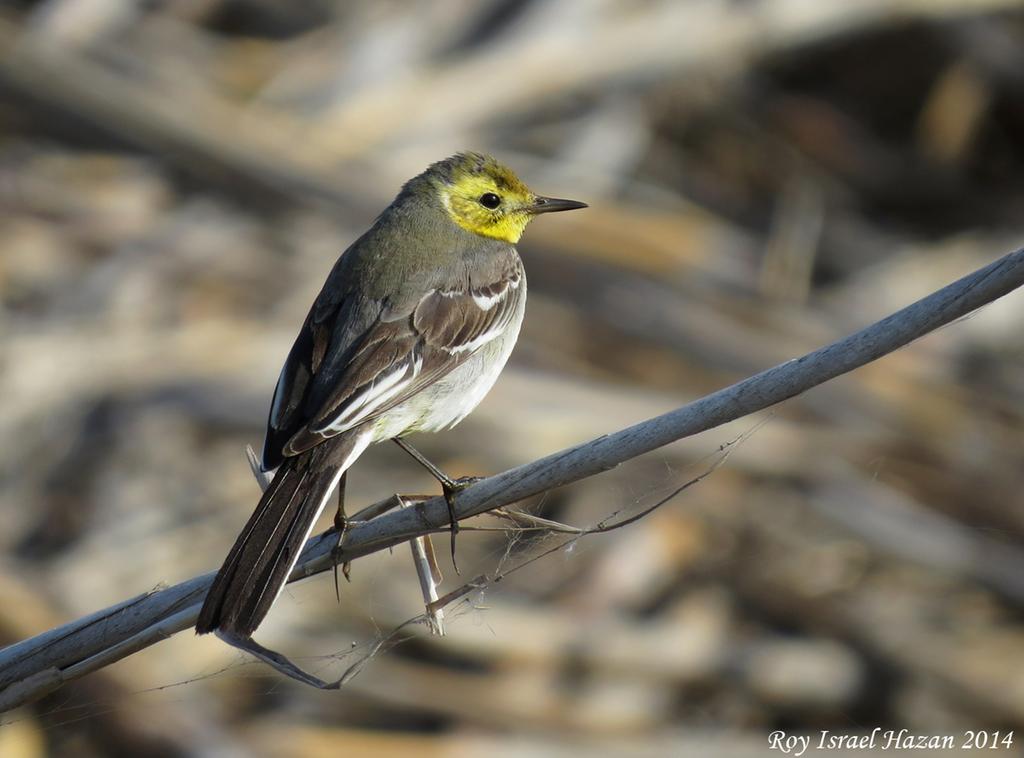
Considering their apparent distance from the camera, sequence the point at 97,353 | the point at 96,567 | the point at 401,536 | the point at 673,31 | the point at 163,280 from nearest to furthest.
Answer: the point at 401,536 < the point at 96,567 < the point at 97,353 < the point at 163,280 < the point at 673,31

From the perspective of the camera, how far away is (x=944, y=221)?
9.60 metres

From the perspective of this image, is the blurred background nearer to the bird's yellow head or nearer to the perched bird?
the bird's yellow head

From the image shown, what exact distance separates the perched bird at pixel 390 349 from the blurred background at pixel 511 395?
2223mm

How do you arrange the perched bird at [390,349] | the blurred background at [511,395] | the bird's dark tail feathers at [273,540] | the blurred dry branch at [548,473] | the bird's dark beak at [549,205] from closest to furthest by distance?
the blurred dry branch at [548,473] < the bird's dark tail feathers at [273,540] < the perched bird at [390,349] < the bird's dark beak at [549,205] < the blurred background at [511,395]

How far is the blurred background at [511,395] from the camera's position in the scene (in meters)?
6.82

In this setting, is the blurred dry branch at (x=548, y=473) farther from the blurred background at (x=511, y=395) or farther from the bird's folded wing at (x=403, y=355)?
the blurred background at (x=511, y=395)

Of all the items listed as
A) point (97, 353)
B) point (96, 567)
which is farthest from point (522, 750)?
point (97, 353)

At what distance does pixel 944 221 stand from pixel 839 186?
740 mm

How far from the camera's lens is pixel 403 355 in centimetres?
405

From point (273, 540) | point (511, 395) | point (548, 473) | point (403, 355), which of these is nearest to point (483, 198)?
point (403, 355)

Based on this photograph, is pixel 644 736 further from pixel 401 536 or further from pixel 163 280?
pixel 401 536

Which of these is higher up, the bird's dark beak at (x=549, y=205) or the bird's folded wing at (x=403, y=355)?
the bird's dark beak at (x=549, y=205)

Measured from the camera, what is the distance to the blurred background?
6.82m

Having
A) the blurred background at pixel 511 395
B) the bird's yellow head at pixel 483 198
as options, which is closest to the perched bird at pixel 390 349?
the bird's yellow head at pixel 483 198
